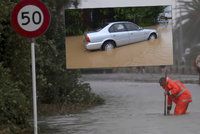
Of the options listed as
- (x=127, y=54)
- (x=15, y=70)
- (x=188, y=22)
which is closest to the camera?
(x=15, y=70)

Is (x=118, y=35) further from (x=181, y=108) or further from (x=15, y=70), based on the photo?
(x=15, y=70)

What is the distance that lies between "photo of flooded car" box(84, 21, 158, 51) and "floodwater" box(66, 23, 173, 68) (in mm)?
173

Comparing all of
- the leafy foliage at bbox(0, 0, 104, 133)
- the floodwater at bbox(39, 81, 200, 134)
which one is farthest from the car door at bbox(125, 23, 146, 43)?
Result: the leafy foliage at bbox(0, 0, 104, 133)

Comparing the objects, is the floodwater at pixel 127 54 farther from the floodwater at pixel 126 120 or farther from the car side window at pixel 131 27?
the floodwater at pixel 126 120

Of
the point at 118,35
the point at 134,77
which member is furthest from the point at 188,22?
the point at 118,35

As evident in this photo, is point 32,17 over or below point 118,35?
over

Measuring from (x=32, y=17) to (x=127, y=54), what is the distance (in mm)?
10243

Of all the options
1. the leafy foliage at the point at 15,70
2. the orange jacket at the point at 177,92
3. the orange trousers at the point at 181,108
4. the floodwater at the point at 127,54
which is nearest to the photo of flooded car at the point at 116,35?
the floodwater at the point at 127,54

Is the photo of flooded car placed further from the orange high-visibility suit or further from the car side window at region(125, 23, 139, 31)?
the orange high-visibility suit

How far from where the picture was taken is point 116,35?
2127 cm

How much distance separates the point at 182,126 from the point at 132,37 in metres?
7.18

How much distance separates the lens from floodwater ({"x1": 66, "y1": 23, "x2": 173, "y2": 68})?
20.9 metres

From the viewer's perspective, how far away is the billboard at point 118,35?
816 inches

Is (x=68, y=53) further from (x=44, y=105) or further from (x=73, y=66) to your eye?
(x=44, y=105)
